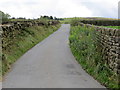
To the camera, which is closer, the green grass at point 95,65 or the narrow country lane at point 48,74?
the green grass at point 95,65

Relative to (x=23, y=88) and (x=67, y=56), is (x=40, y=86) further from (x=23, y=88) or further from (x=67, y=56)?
(x=67, y=56)

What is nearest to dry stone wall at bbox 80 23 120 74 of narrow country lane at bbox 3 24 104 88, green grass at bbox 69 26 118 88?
green grass at bbox 69 26 118 88

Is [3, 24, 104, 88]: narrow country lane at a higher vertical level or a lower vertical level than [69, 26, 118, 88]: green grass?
lower

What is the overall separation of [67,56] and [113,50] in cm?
685

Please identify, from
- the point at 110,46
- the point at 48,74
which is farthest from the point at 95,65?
the point at 48,74

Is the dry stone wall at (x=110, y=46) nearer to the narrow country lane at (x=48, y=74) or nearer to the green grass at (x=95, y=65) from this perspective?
the green grass at (x=95, y=65)

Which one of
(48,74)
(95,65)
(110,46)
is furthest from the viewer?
(95,65)

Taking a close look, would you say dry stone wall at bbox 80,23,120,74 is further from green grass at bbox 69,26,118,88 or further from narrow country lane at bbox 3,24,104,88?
narrow country lane at bbox 3,24,104,88

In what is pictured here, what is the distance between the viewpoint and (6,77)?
1222cm

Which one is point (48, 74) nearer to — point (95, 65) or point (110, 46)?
point (95, 65)

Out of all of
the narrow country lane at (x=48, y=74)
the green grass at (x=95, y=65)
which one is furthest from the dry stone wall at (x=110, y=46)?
the narrow country lane at (x=48, y=74)

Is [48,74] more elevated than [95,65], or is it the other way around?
[95,65]

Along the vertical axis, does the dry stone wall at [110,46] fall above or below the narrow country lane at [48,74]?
above

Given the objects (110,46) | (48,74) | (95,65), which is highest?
(110,46)
